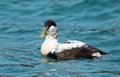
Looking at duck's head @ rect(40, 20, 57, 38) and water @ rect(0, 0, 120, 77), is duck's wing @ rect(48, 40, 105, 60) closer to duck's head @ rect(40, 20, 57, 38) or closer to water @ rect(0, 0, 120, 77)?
water @ rect(0, 0, 120, 77)

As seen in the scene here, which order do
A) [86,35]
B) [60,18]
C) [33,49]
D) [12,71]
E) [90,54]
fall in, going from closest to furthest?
1. [12,71]
2. [90,54]
3. [33,49]
4. [86,35]
5. [60,18]

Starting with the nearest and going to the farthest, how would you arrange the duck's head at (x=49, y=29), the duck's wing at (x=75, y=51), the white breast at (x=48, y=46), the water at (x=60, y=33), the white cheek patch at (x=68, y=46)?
the water at (x=60, y=33) < the duck's wing at (x=75, y=51) < the white cheek patch at (x=68, y=46) < the white breast at (x=48, y=46) < the duck's head at (x=49, y=29)

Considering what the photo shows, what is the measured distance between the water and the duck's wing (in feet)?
0.73

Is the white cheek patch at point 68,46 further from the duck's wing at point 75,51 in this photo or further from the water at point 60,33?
the water at point 60,33

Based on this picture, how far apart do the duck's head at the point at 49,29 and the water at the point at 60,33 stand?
1.88ft

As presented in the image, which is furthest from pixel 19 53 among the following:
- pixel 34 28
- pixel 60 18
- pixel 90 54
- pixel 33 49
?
pixel 60 18

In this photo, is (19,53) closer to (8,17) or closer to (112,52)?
(112,52)

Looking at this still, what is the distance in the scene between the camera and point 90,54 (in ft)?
49.1

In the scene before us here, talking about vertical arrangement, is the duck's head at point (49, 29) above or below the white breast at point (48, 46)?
above

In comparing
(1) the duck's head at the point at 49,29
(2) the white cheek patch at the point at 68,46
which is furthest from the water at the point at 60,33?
(1) the duck's head at the point at 49,29

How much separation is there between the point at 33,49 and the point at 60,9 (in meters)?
4.98

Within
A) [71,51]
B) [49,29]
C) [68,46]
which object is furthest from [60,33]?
[71,51]

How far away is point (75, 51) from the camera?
15.0 m

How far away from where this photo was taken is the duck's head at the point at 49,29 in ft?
50.9
